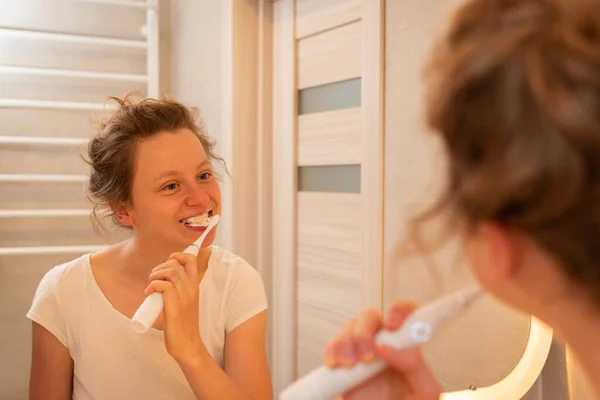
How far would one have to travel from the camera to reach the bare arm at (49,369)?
3.95 ft

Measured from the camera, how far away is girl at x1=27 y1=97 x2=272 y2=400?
1179mm

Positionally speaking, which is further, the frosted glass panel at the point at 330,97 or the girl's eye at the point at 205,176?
the frosted glass panel at the point at 330,97

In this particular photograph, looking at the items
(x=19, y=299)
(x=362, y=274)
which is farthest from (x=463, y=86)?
(x=19, y=299)

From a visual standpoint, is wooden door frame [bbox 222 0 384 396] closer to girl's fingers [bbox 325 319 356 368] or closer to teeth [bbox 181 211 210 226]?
teeth [bbox 181 211 210 226]

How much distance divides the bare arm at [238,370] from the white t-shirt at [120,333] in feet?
0.08

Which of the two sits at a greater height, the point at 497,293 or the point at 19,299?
the point at 497,293

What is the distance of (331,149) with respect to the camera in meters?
1.77

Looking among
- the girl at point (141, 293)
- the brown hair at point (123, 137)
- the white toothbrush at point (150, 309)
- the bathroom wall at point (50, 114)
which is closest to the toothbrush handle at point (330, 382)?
the white toothbrush at point (150, 309)

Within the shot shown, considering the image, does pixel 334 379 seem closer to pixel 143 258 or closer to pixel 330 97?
pixel 143 258

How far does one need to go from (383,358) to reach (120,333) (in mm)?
765

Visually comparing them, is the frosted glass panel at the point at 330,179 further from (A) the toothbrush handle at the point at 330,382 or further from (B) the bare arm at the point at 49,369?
(A) the toothbrush handle at the point at 330,382

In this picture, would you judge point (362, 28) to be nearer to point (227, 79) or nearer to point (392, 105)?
point (392, 105)

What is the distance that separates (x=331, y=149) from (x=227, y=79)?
0.50 m

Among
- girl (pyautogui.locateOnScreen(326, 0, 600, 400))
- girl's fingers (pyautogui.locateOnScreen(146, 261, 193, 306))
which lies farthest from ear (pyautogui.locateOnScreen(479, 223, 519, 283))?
girl's fingers (pyautogui.locateOnScreen(146, 261, 193, 306))
